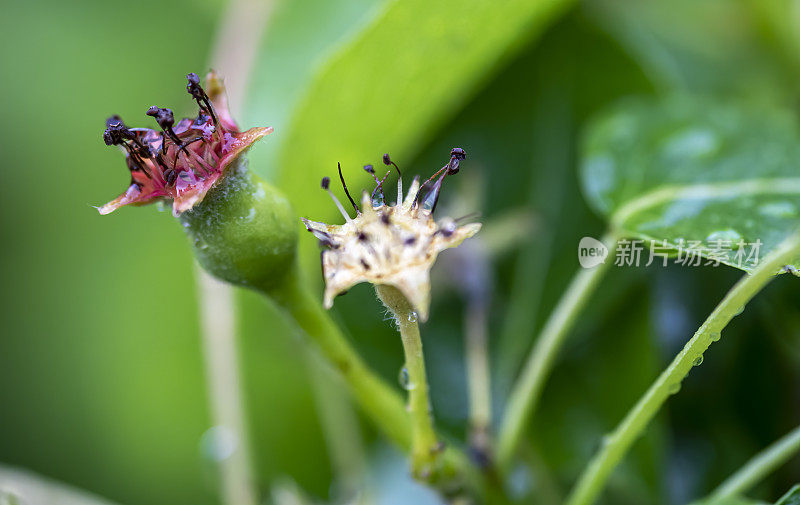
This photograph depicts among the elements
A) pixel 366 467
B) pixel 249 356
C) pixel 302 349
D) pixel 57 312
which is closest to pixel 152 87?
pixel 57 312

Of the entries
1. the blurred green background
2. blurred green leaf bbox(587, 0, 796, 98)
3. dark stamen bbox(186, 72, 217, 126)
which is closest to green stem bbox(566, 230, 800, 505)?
the blurred green background

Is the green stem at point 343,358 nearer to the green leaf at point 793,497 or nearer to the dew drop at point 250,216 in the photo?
the dew drop at point 250,216

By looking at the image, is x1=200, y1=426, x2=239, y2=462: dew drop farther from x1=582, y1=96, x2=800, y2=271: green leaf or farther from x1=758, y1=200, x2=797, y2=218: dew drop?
x1=758, y1=200, x2=797, y2=218: dew drop

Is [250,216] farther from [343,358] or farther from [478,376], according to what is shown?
[478,376]

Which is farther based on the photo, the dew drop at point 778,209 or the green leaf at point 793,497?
the dew drop at point 778,209

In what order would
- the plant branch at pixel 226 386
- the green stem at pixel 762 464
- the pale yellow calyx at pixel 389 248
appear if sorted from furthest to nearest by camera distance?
the plant branch at pixel 226 386
the green stem at pixel 762 464
the pale yellow calyx at pixel 389 248

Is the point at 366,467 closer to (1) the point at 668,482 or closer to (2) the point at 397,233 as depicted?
(1) the point at 668,482

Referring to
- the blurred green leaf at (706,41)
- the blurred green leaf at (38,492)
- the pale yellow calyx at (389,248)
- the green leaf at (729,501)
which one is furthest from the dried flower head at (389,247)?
the blurred green leaf at (706,41)

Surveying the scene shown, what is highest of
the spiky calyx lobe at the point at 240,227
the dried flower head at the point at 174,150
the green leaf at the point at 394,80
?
the green leaf at the point at 394,80
